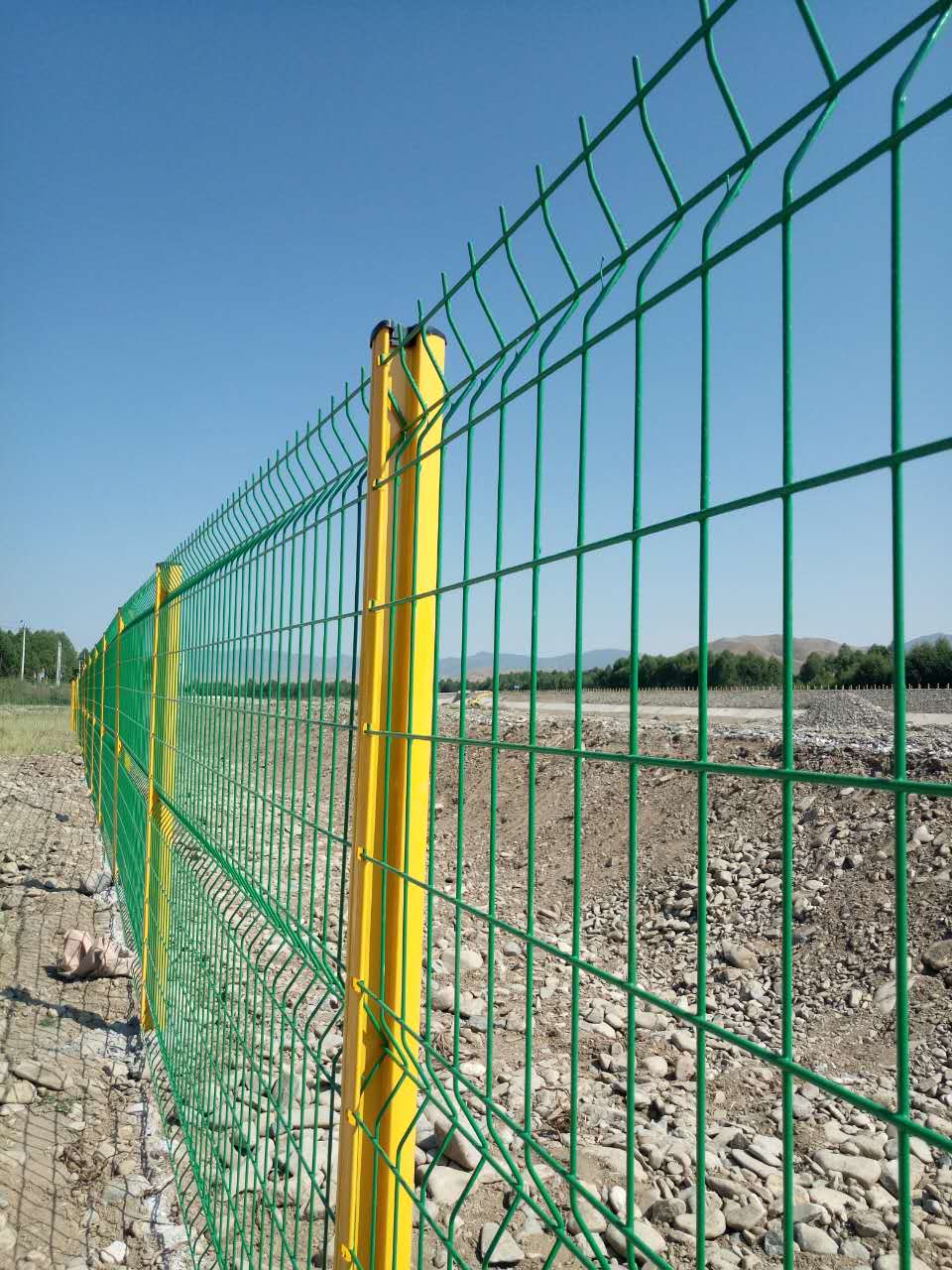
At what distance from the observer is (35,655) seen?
102688 millimetres

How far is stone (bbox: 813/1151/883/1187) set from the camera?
4.22 meters

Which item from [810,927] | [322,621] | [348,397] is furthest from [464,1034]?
[348,397]

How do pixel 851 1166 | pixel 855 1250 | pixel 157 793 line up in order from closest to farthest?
pixel 855 1250, pixel 851 1166, pixel 157 793

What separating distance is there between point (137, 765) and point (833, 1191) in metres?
4.68

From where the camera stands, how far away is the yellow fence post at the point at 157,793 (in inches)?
179

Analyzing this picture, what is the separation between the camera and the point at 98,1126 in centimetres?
412

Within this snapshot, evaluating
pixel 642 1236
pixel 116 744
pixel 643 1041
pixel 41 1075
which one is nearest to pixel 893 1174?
pixel 642 1236

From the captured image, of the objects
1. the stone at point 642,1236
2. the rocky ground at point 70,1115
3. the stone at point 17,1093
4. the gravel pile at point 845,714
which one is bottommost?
the stone at point 642,1236

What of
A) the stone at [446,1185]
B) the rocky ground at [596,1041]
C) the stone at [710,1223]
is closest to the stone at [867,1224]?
the rocky ground at [596,1041]

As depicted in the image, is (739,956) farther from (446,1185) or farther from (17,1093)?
(17,1093)

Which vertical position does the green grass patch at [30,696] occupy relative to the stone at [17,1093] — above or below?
above

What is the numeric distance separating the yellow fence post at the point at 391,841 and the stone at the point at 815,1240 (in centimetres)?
264

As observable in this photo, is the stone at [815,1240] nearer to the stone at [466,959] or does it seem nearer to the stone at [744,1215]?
the stone at [744,1215]

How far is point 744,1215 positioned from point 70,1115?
2.97 m
